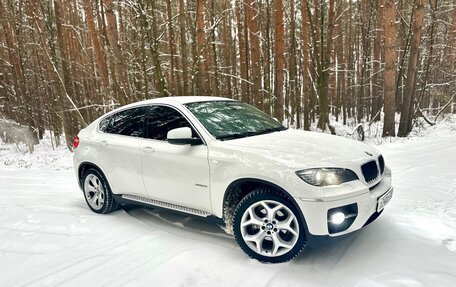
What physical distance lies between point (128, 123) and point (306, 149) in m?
2.63

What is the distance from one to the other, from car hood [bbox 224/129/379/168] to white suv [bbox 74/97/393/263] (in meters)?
0.01

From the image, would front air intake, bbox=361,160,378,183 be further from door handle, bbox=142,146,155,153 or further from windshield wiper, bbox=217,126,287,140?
door handle, bbox=142,146,155,153

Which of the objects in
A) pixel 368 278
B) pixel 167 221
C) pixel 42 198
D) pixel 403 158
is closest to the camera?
pixel 368 278

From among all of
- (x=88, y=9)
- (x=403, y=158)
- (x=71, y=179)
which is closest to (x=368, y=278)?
(x=403, y=158)

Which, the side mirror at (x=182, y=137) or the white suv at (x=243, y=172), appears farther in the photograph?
the side mirror at (x=182, y=137)

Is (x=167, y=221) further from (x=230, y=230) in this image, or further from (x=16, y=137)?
(x=16, y=137)

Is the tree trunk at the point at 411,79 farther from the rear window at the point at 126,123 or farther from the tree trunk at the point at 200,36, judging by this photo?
→ the rear window at the point at 126,123

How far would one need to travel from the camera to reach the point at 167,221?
176 inches

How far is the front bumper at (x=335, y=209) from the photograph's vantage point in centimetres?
291

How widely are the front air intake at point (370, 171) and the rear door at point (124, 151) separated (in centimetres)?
269

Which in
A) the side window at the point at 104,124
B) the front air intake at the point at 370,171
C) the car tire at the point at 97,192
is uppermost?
the side window at the point at 104,124

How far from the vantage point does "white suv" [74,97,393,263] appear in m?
3.00

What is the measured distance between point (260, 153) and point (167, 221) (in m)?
1.93

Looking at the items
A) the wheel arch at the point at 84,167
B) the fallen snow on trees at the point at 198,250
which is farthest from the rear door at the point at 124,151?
Answer: the fallen snow on trees at the point at 198,250
